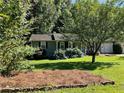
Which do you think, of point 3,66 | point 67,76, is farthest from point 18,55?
point 67,76

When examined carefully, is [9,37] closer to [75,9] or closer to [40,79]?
[40,79]

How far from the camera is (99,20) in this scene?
3281 cm

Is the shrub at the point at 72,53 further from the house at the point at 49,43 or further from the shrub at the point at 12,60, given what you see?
the shrub at the point at 12,60

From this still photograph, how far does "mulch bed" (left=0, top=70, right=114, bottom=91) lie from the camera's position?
1270cm

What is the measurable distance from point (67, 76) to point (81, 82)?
126 centimetres

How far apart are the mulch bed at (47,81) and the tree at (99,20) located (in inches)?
682

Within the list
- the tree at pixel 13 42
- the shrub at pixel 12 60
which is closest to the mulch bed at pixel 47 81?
the shrub at pixel 12 60

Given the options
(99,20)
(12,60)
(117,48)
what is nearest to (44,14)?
(117,48)

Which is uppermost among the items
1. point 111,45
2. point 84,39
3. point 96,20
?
point 96,20

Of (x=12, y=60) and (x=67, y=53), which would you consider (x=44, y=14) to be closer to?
(x=67, y=53)

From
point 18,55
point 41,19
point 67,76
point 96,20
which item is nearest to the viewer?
point 67,76

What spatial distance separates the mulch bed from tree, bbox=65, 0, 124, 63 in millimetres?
17313

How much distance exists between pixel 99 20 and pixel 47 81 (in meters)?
20.1

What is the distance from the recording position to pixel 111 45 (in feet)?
207
